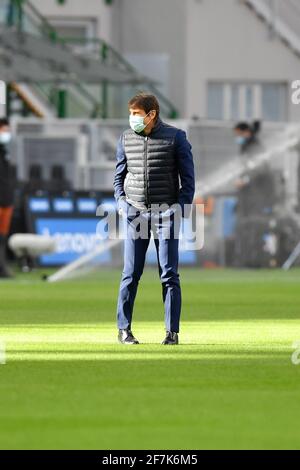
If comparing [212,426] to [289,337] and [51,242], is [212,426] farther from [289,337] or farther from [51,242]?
[51,242]

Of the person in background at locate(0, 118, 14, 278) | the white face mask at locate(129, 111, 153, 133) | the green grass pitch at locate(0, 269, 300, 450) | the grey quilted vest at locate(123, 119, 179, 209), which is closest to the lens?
the green grass pitch at locate(0, 269, 300, 450)

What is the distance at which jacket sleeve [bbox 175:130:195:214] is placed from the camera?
14.8m

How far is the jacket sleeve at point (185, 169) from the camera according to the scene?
584 inches

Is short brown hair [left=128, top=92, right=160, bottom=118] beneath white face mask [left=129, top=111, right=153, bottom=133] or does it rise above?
above

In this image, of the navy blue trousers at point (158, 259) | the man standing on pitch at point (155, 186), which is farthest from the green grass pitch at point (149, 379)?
the man standing on pitch at point (155, 186)

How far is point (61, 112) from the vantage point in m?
42.3

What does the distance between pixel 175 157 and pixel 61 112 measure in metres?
27.6

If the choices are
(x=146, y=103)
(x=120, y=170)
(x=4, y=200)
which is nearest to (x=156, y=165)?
(x=120, y=170)

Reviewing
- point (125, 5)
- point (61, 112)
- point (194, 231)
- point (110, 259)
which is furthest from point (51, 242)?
point (125, 5)

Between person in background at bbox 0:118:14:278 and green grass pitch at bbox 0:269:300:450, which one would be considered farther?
person in background at bbox 0:118:14:278

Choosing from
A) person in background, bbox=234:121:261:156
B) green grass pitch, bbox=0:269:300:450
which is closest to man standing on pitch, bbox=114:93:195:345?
green grass pitch, bbox=0:269:300:450

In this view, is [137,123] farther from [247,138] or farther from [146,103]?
[247,138]

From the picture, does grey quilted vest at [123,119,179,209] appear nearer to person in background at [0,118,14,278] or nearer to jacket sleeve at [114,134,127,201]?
jacket sleeve at [114,134,127,201]

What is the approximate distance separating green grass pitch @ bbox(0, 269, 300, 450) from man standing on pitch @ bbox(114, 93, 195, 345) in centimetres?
67
